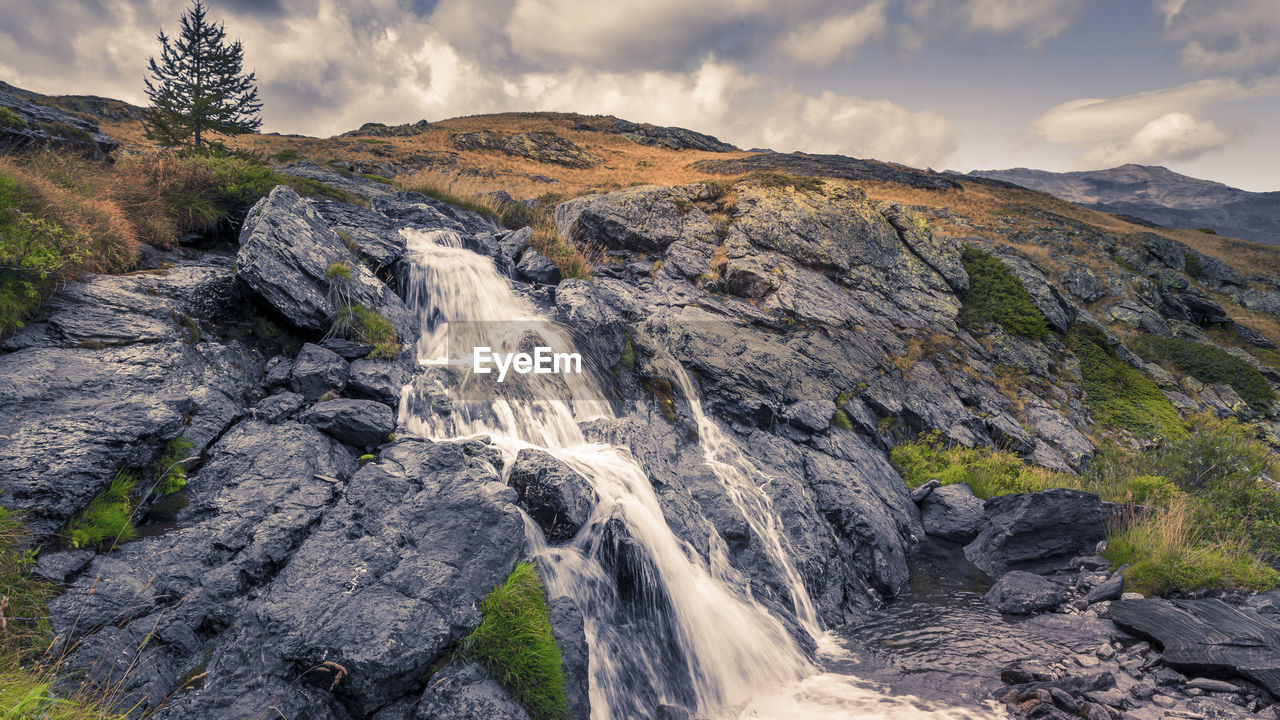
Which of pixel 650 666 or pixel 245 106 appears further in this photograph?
pixel 245 106

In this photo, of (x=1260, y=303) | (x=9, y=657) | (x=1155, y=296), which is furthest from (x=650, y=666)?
(x=1260, y=303)

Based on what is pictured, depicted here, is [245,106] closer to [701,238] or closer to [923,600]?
[701,238]

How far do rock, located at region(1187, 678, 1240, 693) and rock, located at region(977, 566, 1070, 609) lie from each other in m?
2.44

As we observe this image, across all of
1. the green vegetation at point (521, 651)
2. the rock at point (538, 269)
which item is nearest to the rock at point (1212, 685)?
the green vegetation at point (521, 651)

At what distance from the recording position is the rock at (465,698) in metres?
4.53

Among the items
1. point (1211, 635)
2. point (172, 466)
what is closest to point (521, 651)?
point (172, 466)

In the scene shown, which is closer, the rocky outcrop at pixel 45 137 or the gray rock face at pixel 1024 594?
the gray rock face at pixel 1024 594

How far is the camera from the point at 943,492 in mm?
12484

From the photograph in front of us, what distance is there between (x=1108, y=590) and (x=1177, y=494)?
424cm

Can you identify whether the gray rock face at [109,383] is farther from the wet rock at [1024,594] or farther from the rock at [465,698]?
the wet rock at [1024,594]

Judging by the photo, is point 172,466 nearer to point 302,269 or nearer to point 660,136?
point 302,269

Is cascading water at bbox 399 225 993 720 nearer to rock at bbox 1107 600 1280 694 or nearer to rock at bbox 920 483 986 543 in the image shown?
rock at bbox 1107 600 1280 694

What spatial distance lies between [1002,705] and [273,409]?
10912 mm

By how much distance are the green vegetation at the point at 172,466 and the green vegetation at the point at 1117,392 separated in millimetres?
25831
